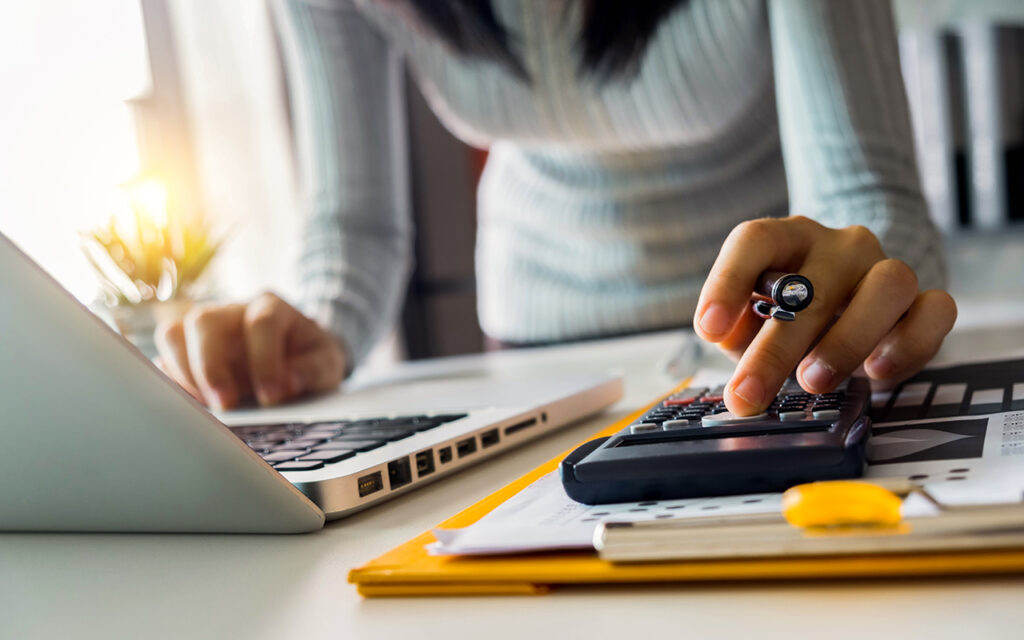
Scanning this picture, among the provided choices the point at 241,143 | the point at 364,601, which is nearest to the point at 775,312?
the point at 364,601

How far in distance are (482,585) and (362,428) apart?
0.27 metres

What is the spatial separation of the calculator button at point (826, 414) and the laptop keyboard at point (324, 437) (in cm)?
23

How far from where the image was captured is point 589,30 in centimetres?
97

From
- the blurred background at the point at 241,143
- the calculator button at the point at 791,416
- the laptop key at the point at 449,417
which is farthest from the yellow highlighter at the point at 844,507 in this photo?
the blurred background at the point at 241,143

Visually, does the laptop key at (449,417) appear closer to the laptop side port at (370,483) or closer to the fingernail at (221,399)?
the laptop side port at (370,483)

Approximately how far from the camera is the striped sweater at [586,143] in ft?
2.54

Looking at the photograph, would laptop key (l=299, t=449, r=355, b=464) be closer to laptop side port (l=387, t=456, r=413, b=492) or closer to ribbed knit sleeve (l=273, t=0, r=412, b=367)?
laptop side port (l=387, t=456, r=413, b=492)

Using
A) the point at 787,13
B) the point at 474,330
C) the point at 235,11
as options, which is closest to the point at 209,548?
the point at 787,13

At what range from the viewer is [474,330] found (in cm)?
297

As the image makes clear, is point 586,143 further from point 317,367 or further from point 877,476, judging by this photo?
→ point 877,476

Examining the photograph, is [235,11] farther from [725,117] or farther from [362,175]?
[725,117]

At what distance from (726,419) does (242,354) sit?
1.86ft

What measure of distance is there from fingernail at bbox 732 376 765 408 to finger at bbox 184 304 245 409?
54 cm

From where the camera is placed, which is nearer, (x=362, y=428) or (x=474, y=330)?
(x=362, y=428)
